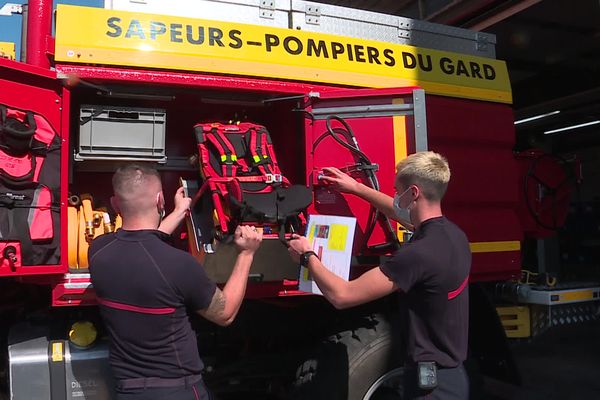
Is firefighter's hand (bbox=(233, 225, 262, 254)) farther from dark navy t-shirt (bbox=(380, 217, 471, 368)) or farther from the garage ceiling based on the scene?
the garage ceiling

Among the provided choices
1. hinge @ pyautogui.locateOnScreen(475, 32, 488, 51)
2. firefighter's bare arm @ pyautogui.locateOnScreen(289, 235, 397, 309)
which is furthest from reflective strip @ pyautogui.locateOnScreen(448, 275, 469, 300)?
hinge @ pyautogui.locateOnScreen(475, 32, 488, 51)

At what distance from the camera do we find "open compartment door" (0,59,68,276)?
2588 mm

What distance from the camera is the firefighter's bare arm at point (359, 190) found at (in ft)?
9.85

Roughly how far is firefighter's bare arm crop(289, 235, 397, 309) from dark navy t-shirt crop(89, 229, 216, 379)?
48cm

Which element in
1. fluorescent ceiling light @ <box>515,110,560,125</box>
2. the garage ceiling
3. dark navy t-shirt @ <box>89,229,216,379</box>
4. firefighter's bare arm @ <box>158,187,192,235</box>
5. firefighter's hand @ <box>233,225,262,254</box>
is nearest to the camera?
dark navy t-shirt @ <box>89,229,216,379</box>

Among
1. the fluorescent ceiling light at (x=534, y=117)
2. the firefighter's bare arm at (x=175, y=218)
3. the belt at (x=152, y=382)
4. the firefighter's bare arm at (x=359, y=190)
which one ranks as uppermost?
the fluorescent ceiling light at (x=534, y=117)

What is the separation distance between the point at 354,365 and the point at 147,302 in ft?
5.13

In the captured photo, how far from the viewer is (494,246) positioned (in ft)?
12.4

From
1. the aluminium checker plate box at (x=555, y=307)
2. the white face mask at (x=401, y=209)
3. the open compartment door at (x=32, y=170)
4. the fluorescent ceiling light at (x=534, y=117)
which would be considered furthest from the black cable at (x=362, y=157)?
the fluorescent ceiling light at (x=534, y=117)

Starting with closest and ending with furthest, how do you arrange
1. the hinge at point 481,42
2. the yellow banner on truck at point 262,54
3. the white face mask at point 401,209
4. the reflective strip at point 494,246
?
the white face mask at point 401,209
the yellow banner on truck at point 262,54
the reflective strip at point 494,246
the hinge at point 481,42

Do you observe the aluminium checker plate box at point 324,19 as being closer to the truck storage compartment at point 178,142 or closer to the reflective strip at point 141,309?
the truck storage compartment at point 178,142

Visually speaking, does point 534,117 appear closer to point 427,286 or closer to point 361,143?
point 361,143

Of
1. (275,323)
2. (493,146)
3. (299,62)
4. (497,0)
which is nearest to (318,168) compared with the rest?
(299,62)

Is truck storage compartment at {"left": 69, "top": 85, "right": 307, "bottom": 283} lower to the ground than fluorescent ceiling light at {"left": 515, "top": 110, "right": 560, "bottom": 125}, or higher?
lower
